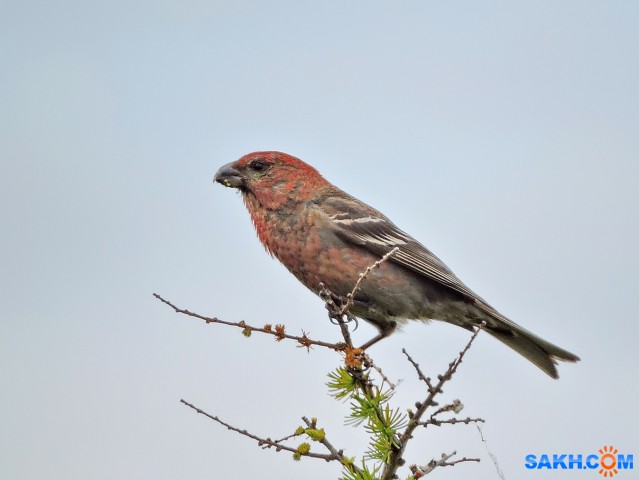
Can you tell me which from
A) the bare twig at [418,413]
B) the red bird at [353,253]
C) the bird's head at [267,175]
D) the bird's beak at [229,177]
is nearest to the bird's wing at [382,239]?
the red bird at [353,253]

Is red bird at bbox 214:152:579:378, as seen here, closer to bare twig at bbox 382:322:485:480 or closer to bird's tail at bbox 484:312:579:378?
bird's tail at bbox 484:312:579:378

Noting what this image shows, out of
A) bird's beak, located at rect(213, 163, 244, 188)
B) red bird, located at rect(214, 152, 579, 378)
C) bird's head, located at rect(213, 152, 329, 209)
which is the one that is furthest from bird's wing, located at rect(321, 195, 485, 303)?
bird's beak, located at rect(213, 163, 244, 188)

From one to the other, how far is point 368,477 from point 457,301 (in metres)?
3.11

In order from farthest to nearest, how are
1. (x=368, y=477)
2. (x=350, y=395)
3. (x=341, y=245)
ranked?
(x=341, y=245)
(x=350, y=395)
(x=368, y=477)

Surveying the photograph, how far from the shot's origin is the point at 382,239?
805 centimetres

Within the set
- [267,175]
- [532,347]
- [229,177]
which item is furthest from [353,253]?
[532,347]

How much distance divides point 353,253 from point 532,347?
6.40ft

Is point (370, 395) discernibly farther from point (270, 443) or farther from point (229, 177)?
point (229, 177)

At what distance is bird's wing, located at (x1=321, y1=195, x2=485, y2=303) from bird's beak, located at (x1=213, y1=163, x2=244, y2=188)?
884mm

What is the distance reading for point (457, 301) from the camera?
8.14 m

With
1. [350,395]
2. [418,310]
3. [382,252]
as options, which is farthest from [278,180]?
[350,395]

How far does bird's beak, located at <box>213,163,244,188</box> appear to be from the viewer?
326 inches

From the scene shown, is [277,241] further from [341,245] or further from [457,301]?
[457,301]

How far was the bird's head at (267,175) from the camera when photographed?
820 centimetres
